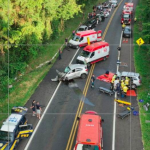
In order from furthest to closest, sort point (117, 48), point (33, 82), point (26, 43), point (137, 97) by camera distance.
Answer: point (117, 48)
point (26, 43)
point (33, 82)
point (137, 97)

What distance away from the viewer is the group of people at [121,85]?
25.1 m

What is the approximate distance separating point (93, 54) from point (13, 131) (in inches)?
655

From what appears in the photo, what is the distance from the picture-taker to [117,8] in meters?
61.3

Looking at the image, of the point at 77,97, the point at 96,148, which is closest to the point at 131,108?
the point at 77,97

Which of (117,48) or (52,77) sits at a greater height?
(117,48)

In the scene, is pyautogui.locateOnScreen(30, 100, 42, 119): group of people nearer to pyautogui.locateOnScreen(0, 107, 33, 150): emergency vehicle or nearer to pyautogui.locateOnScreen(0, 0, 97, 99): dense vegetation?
pyautogui.locateOnScreen(0, 107, 33, 150): emergency vehicle

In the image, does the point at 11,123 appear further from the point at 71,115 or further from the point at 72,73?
the point at 72,73

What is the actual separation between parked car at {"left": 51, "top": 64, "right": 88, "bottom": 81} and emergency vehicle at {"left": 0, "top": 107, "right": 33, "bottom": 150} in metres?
8.93

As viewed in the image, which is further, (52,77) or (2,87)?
(52,77)

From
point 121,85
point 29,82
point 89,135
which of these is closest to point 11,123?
point 89,135

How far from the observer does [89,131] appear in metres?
16.6

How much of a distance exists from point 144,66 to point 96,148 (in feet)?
59.8

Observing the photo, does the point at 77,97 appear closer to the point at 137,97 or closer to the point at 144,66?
the point at 137,97

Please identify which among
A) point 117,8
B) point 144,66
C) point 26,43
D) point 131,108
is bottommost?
point 131,108
